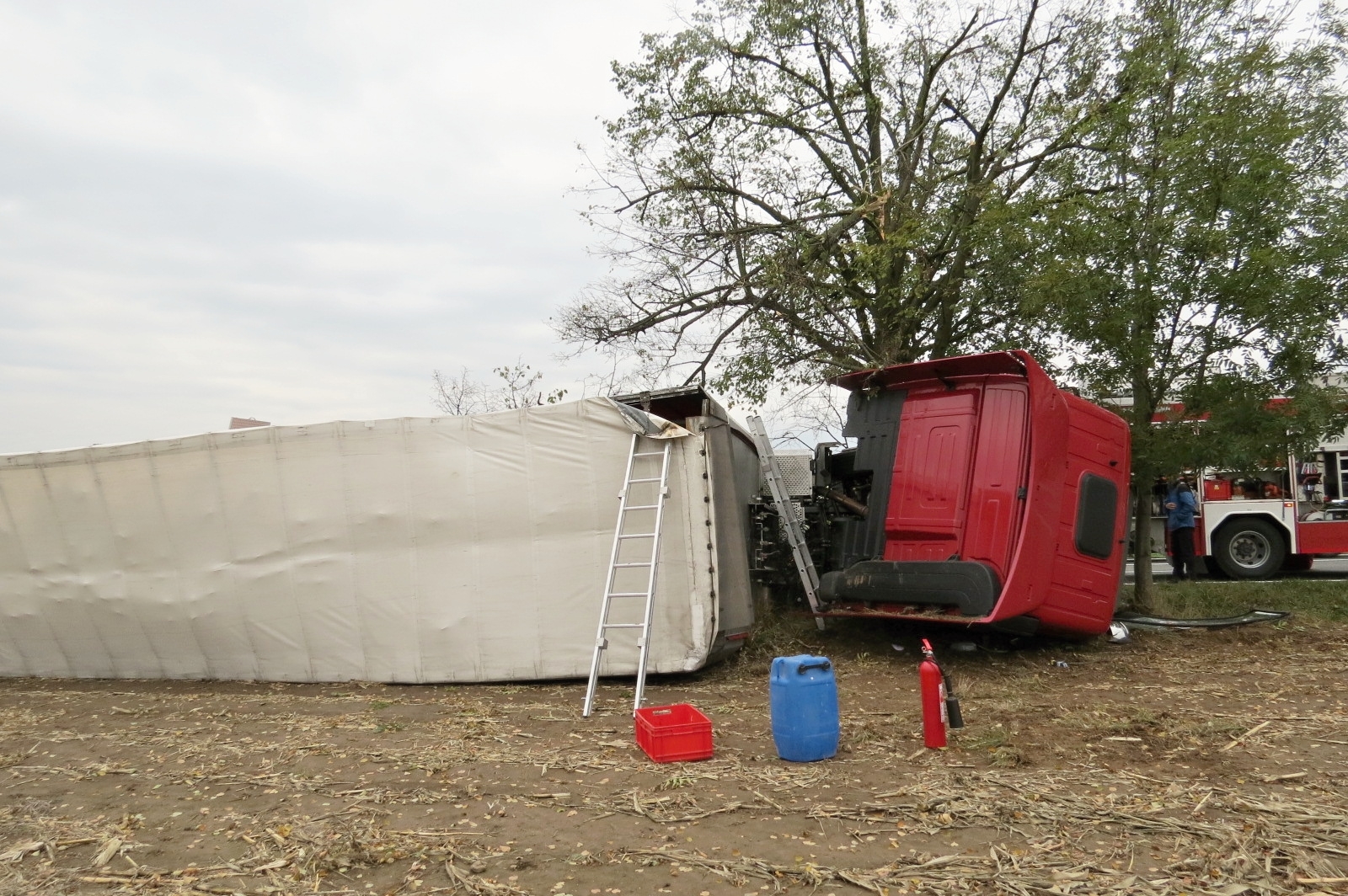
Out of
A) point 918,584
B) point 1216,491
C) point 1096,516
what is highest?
point 1096,516

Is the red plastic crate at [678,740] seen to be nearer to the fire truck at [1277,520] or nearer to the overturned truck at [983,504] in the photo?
the overturned truck at [983,504]

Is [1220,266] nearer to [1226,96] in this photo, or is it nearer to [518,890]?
[1226,96]

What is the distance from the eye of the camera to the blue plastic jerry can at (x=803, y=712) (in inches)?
200

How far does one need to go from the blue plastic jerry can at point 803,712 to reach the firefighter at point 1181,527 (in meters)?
9.55

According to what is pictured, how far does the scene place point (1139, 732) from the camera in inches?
213

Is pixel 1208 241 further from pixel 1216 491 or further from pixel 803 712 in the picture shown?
pixel 1216 491

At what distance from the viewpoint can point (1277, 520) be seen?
14.4 metres

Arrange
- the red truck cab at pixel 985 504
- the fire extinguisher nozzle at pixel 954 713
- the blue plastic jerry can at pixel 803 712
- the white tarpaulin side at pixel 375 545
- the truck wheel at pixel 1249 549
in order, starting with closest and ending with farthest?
1. the blue plastic jerry can at pixel 803 712
2. the fire extinguisher nozzle at pixel 954 713
3. the red truck cab at pixel 985 504
4. the white tarpaulin side at pixel 375 545
5. the truck wheel at pixel 1249 549

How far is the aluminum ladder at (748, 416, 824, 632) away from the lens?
8867mm

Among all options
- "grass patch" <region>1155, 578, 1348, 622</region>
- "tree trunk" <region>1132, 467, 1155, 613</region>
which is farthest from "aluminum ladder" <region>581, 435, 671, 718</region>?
"grass patch" <region>1155, 578, 1348, 622</region>

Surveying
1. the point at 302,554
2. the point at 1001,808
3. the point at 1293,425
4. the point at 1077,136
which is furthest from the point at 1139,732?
the point at 1077,136

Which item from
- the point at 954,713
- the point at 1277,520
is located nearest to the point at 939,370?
the point at 954,713

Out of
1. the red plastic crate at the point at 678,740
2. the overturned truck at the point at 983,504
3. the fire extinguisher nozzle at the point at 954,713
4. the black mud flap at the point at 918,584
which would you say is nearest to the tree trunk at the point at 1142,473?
the overturned truck at the point at 983,504

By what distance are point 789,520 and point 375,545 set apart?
11.7ft
